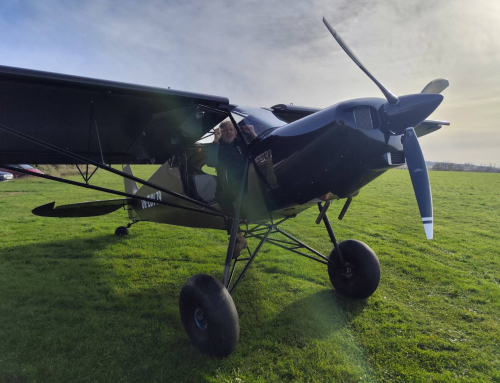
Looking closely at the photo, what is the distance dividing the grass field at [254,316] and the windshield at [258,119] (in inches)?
87.6

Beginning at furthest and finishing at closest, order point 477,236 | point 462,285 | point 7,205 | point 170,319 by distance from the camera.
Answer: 1. point 7,205
2. point 477,236
3. point 462,285
4. point 170,319

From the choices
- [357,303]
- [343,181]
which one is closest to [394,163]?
[343,181]

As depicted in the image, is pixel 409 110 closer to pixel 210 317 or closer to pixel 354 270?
pixel 354 270

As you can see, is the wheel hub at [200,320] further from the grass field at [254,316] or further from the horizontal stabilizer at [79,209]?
the horizontal stabilizer at [79,209]

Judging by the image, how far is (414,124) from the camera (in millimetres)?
2451

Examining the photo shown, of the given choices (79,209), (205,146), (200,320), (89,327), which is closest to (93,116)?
(205,146)

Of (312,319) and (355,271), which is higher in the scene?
(355,271)

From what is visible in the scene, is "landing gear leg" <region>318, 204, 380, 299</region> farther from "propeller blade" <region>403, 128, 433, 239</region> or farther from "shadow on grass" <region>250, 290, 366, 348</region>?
"propeller blade" <region>403, 128, 433, 239</region>

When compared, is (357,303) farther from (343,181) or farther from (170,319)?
(170,319)

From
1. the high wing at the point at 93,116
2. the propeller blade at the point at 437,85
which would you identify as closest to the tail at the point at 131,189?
the high wing at the point at 93,116

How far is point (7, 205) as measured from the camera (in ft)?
36.5

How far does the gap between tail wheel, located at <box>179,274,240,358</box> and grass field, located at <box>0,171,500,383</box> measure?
17 cm

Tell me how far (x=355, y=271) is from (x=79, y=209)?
5.26m

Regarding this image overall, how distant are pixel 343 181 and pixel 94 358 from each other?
2.86 metres
